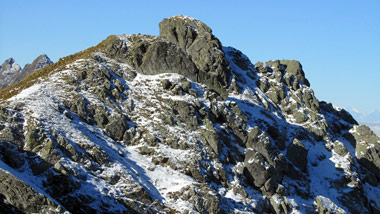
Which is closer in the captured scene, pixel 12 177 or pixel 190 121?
pixel 12 177

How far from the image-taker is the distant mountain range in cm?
10162

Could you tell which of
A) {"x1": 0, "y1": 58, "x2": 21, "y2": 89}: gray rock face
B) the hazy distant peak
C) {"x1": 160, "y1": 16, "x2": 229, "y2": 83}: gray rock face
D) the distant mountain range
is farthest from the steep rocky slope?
the hazy distant peak

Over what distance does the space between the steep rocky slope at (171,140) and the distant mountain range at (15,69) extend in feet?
164

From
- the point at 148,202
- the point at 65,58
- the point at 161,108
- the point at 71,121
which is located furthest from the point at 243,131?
the point at 65,58

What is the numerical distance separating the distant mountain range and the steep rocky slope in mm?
49929

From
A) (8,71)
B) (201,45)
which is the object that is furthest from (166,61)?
(8,71)

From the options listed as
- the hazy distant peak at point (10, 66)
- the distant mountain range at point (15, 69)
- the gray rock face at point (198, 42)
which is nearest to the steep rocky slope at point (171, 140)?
the gray rock face at point (198, 42)

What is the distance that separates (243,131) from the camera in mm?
52000

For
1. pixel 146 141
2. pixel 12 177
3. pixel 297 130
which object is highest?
pixel 297 130

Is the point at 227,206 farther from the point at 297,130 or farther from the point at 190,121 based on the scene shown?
the point at 297,130

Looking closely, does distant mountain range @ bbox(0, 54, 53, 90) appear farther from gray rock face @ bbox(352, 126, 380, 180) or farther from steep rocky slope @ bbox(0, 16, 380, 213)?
gray rock face @ bbox(352, 126, 380, 180)

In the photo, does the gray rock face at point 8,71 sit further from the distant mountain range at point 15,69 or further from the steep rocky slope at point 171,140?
the steep rocky slope at point 171,140

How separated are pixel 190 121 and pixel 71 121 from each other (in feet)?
48.6

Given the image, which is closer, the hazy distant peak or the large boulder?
the large boulder
